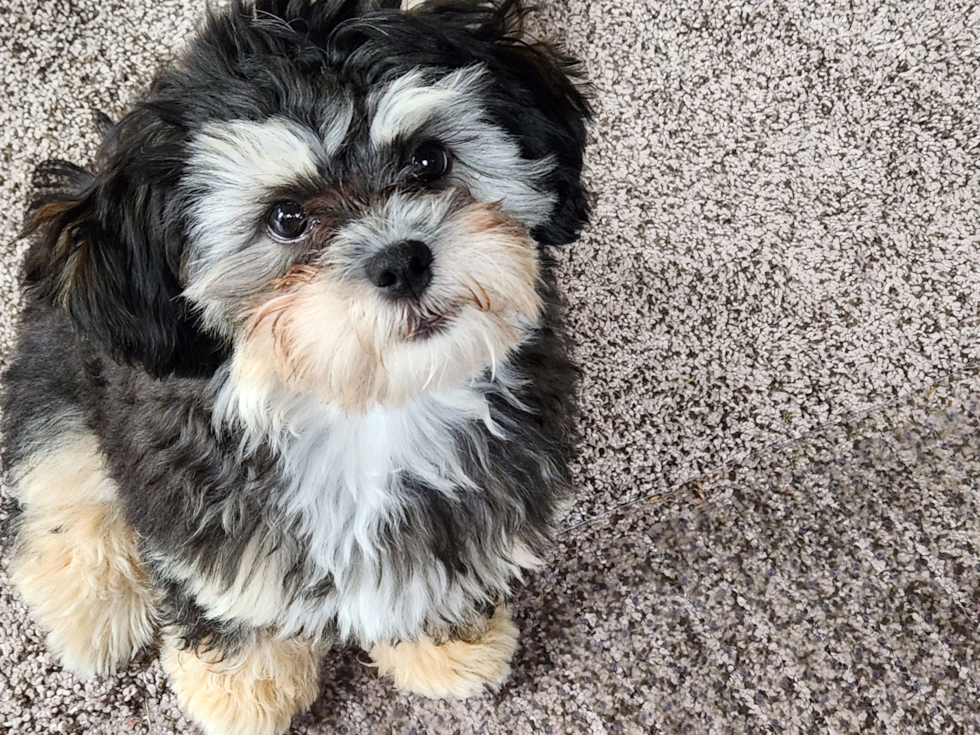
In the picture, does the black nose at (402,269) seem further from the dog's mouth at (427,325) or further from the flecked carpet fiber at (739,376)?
the flecked carpet fiber at (739,376)

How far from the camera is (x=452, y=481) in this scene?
90cm

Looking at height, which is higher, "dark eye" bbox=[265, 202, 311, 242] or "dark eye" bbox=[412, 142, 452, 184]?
"dark eye" bbox=[412, 142, 452, 184]

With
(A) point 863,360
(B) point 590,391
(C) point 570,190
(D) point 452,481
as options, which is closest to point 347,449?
(D) point 452,481

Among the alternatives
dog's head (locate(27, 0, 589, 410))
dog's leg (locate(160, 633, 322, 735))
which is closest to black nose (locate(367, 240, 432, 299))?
dog's head (locate(27, 0, 589, 410))

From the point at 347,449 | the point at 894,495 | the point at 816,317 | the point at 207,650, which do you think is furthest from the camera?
the point at 816,317

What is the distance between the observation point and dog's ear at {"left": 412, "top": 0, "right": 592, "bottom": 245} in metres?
0.80

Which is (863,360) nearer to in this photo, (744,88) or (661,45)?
(744,88)

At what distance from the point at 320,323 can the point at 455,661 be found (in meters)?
0.61

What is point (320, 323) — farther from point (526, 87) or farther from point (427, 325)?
point (526, 87)

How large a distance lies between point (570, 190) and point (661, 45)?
0.83 metres

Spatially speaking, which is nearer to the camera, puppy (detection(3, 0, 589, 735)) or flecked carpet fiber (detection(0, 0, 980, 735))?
puppy (detection(3, 0, 589, 735))

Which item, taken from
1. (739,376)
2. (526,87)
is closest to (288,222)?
(526,87)

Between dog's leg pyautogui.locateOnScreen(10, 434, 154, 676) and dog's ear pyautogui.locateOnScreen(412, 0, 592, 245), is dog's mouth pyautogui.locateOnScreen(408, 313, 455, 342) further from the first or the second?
dog's leg pyautogui.locateOnScreen(10, 434, 154, 676)

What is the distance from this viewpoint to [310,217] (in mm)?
756
